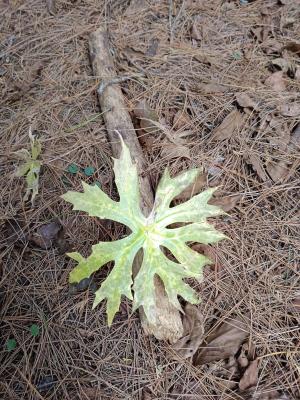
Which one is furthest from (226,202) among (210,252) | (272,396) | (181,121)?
(272,396)

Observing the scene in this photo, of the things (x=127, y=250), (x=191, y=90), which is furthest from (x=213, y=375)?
(x=191, y=90)

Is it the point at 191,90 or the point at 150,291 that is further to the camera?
the point at 191,90

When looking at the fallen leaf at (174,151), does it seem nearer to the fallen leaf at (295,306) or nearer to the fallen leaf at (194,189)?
the fallen leaf at (194,189)

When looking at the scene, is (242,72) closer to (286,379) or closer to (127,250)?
(127,250)

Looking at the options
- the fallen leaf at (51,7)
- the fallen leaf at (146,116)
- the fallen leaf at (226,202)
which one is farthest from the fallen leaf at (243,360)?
the fallen leaf at (51,7)

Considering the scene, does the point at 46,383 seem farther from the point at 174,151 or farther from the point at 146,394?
the point at 174,151
